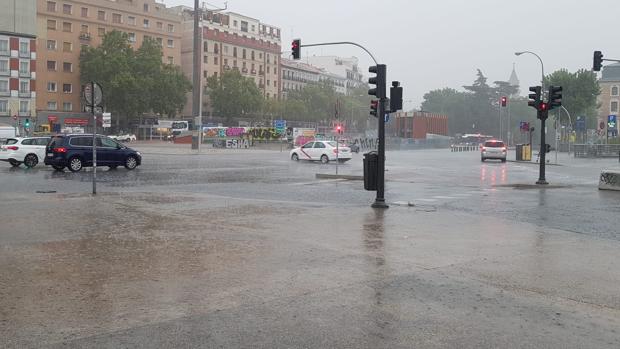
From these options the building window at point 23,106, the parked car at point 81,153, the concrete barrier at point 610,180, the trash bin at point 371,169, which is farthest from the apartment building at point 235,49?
the trash bin at point 371,169

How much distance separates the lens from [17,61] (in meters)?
78.4

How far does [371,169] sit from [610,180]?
11.1 m

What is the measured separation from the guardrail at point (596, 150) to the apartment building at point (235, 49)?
6404 cm

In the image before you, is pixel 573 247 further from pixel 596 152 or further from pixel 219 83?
pixel 219 83

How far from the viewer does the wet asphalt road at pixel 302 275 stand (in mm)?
5168

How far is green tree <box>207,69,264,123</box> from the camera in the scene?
104 metres

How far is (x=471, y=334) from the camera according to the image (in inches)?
204

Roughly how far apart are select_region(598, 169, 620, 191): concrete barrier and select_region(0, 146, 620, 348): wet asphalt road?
23.2 ft

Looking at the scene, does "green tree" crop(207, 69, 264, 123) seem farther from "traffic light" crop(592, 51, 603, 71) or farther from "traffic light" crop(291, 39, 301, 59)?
"traffic light" crop(592, 51, 603, 71)

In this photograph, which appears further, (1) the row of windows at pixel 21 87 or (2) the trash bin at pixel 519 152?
(1) the row of windows at pixel 21 87

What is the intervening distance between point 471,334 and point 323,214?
8043mm

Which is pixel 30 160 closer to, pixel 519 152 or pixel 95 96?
pixel 95 96

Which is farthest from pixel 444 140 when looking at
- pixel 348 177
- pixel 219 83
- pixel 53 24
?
pixel 348 177

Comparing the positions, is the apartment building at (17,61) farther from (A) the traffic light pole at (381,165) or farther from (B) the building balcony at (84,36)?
(A) the traffic light pole at (381,165)
